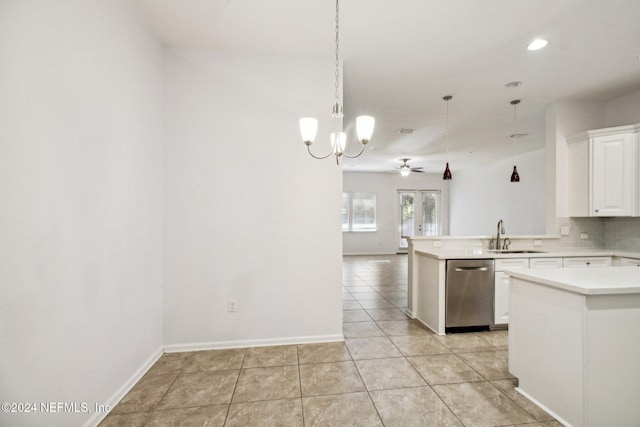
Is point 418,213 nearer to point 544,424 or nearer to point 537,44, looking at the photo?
point 537,44

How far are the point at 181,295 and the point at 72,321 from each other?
1.16 metres

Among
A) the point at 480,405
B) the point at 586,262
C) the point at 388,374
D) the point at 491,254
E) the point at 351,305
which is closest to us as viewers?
the point at 480,405

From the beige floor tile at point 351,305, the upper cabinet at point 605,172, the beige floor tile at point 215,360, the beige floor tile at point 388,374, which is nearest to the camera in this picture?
the beige floor tile at point 388,374

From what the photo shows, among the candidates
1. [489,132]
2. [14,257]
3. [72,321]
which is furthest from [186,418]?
[489,132]

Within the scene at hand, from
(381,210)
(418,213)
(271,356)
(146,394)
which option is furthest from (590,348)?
(418,213)

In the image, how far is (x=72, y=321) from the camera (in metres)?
1.55

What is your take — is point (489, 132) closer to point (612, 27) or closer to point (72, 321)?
point (612, 27)

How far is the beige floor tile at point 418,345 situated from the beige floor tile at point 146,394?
208 centimetres

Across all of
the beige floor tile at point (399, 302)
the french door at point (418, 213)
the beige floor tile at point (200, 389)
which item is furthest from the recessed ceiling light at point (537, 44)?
the french door at point (418, 213)

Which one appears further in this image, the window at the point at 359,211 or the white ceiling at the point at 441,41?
the window at the point at 359,211

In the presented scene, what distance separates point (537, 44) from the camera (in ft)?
8.57

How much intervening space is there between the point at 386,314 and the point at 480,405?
186 cm

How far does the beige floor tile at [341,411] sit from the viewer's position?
68.6 inches

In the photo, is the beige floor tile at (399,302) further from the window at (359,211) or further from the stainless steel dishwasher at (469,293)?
the window at (359,211)
